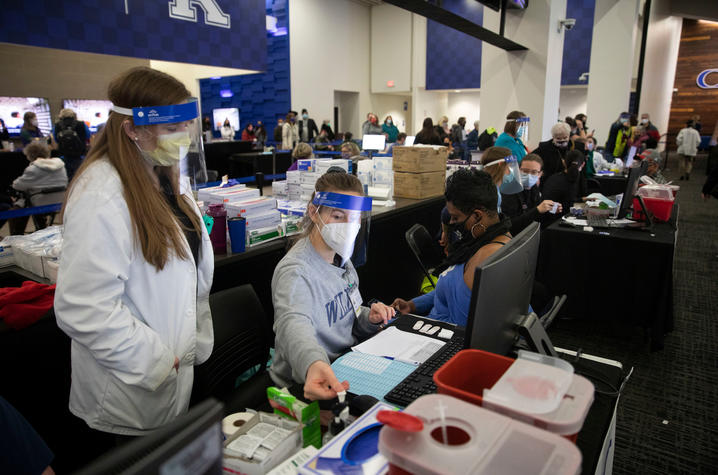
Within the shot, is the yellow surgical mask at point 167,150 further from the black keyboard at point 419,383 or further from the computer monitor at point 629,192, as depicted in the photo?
the computer monitor at point 629,192

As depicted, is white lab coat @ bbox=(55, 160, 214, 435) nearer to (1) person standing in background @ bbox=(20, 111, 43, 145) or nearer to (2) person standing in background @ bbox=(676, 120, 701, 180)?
(1) person standing in background @ bbox=(20, 111, 43, 145)

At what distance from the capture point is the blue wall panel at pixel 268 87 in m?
14.7

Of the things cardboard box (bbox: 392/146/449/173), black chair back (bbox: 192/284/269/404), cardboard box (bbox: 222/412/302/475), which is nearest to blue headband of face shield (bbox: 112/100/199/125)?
black chair back (bbox: 192/284/269/404)

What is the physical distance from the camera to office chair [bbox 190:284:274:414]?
1740mm

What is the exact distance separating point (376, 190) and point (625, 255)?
209cm

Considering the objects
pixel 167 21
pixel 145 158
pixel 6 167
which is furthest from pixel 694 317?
pixel 6 167

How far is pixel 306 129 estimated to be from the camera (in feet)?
44.1

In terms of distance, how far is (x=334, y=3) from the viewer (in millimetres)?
16078

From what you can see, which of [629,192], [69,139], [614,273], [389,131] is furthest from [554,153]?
[389,131]

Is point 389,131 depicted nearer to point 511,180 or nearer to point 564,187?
point 564,187

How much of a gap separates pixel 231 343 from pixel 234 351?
0.04m

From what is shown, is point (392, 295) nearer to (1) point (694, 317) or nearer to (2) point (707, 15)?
(1) point (694, 317)

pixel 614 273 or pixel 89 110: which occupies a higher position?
pixel 89 110

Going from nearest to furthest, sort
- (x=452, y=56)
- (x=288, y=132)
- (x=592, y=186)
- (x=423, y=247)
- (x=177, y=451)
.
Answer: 1. (x=177, y=451)
2. (x=423, y=247)
3. (x=592, y=186)
4. (x=288, y=132)
5. (x=452, y=56)
